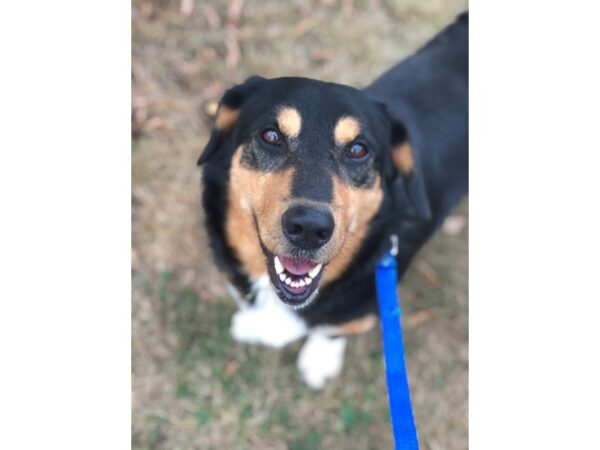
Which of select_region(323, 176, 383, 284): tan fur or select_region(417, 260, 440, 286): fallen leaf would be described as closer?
select_region(323, 176, 383, 284): tan fur

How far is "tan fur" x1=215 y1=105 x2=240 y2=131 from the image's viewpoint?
2.25m

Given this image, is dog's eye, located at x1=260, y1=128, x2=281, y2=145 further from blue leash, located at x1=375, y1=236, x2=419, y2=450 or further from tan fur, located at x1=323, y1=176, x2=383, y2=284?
blue leash, located at x1=375, y1=236, x2=419, y2=450

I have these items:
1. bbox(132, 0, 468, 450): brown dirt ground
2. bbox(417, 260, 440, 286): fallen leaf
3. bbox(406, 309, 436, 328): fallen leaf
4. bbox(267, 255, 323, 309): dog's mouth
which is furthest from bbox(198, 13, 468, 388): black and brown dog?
bbox(417, 260, 440, 286): fallen leaf

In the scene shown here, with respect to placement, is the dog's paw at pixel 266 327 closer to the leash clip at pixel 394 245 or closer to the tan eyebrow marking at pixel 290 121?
the leash clip at pixel 394 245

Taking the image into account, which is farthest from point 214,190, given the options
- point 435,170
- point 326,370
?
point 326,370

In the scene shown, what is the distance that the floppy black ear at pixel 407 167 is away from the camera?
2.30 metres

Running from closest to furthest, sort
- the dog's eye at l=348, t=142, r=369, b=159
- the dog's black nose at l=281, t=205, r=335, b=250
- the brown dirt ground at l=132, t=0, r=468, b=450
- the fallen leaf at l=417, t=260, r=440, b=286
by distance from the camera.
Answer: the dog's black nose at l=281, t=205, r=335, b=250 < the dog's eye at l=348, t=142, r=369, b=159 < the brown dirt ground at l=132, t=0, r=468, b=450 < the fallen leaf at l=417, t=260, r=440, b=286

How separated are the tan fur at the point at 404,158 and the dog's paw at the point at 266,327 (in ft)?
2.97

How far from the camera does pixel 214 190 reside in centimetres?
245

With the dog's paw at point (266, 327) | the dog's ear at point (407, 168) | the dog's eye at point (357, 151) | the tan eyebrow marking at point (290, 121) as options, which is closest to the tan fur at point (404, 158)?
the dog's ear at point (407, 168)

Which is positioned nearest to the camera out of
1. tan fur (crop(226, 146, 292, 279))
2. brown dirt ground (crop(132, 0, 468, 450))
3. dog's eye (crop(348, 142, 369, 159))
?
tan fur (crop(226, 146, 292, 279))

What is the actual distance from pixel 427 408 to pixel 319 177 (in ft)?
6.21

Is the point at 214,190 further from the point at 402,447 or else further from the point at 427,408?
the point at 427,408

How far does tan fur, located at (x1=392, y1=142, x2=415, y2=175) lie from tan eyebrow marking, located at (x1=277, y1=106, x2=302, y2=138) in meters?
0.53
